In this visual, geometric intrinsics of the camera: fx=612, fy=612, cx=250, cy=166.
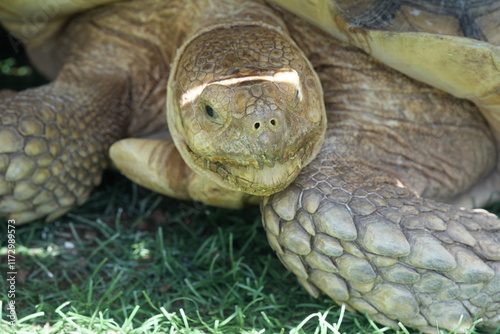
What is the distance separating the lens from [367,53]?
282cm

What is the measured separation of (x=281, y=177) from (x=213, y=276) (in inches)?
30.0

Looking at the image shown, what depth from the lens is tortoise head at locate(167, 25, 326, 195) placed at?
216 cm

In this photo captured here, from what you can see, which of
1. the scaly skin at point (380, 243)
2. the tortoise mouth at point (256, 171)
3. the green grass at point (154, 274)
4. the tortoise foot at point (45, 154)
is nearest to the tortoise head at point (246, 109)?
the tortoise mouth at point (256, 171)

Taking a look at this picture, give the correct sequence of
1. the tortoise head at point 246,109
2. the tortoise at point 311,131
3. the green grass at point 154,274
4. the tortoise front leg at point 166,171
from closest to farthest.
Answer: the tortoise head at point 246,109 → the tortoise at point 311,131 → the green grass at point 154,274 → the tortoise front leg at point 166,171

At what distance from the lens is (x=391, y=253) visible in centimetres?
232

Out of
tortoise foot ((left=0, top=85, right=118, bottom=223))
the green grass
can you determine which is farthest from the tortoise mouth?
tortoise foot ((left=0, top=85, right=118, bottom=223))

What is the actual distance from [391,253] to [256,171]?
0.60 m

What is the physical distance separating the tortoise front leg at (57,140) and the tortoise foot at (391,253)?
116 cm

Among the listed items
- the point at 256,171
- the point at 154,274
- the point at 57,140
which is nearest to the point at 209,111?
the point at 256,171

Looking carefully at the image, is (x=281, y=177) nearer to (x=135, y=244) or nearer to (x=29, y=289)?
(x=135, y=244)

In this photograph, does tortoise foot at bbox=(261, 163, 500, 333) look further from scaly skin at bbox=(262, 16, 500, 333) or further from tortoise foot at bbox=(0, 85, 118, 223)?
tortoise foot at bbox=(0, 85, 118, 223)

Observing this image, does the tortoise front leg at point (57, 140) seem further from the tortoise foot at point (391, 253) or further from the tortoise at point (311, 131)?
the tortoise foot at point (391, 253)

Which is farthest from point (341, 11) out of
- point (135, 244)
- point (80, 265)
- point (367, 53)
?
point (80, 265)

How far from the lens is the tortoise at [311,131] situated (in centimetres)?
233
